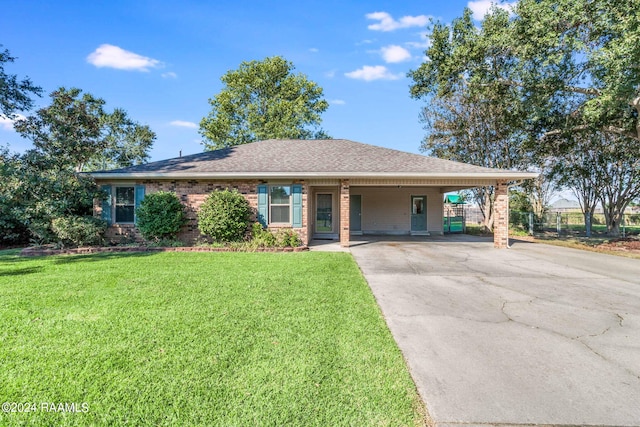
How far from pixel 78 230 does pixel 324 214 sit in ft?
30.7

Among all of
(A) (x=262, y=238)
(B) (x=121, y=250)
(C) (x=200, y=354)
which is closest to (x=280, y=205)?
(A) (x=262, y=238)

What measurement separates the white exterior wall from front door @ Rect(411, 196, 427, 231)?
170mm

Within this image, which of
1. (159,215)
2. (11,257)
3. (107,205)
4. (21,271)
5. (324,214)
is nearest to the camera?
(21,271)

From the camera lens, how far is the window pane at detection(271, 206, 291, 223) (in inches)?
432

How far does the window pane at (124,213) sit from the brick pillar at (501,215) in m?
13.0

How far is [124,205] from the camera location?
1088cm

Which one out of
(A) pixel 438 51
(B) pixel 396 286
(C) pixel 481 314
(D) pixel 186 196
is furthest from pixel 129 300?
(A) pixel 438 51

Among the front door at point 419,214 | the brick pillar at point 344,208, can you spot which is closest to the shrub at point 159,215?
the brick pillar at point 344,208

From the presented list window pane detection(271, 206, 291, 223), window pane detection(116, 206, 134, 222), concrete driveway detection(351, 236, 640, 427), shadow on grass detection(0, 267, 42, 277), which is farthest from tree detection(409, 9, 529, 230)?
shadow on grass detection(0, 267, 42, 277)

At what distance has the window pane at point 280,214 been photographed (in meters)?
11.0

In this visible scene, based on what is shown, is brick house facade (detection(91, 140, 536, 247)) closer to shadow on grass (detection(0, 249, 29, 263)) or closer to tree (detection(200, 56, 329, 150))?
shadow on grass (detection(0, 249, 29, 263))

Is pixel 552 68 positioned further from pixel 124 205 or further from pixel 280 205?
pixel 124 205

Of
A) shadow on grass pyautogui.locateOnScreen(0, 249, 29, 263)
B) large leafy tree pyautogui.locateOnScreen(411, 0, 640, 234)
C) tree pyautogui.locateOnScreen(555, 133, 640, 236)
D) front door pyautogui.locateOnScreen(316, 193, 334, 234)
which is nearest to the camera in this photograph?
shadow on grass pyautogui.locateOnScreen(0, 249, 29, 263)

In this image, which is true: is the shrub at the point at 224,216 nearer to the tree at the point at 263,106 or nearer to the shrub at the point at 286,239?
the shrub at the point at 286,239
